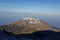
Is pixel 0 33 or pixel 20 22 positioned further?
pixel 20 22

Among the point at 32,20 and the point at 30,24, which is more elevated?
the point at 32,20

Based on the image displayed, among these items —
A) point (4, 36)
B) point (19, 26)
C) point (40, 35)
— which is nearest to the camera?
point (4, 36)

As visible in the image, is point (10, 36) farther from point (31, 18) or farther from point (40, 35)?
point (31, 18)

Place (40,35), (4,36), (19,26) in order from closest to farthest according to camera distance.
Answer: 1. (4,36)
2. (40,35)
3. (19,26)

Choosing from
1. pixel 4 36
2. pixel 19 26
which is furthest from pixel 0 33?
pixel 19 26

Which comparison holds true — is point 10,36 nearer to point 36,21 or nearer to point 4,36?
point 4,36

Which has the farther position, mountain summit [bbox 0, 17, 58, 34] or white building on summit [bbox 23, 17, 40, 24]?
white building on summit [bbox 23, 17, 40, 24]

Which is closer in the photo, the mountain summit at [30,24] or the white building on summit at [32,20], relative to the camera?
the mountain summit at [30,24]

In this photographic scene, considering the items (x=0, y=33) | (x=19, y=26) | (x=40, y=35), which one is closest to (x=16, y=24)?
(x=19, y=26)

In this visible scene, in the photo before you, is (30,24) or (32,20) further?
(32,20)
